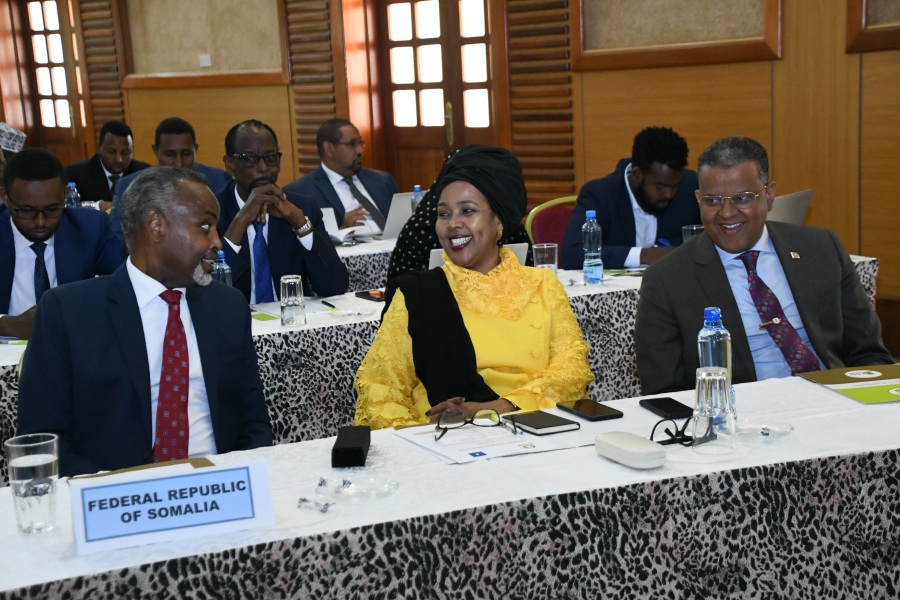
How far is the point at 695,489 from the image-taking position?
2035mm

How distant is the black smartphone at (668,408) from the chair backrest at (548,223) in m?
2.86

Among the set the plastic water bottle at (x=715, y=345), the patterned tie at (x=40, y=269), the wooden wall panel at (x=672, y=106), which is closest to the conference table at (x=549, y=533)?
the plastic water bottle at (x=715, y=345)

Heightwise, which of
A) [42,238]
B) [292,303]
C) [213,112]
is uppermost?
[213,112]

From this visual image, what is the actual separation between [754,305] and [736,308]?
0.10m

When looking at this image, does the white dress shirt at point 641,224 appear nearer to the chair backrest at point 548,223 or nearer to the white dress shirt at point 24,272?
the chair backrest at point 548,223

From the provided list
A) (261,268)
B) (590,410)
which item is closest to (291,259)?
(261,268)

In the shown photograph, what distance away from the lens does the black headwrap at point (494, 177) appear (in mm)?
3076

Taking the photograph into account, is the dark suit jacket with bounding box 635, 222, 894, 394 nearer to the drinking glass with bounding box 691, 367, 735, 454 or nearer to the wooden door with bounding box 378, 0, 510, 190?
the drinking glass with bounding box 691, 367, 735, 454

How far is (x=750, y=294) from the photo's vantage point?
3166 mm

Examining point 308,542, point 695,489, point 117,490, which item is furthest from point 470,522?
point 117,490

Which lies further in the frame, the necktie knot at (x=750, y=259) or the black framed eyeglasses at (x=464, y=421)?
the necktie knot at (x=750, y=259)

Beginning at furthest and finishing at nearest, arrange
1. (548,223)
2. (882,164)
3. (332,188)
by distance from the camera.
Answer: (332,188) < (882,164) < (548,223)

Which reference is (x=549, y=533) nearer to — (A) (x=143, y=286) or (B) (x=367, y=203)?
(A) (x=143, y=286)

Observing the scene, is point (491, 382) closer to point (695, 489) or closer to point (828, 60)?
point (695, 489)
